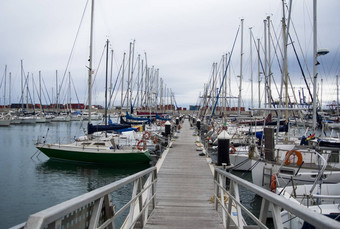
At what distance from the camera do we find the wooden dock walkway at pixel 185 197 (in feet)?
21.2

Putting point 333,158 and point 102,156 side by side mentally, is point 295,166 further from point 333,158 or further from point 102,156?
point 102,156

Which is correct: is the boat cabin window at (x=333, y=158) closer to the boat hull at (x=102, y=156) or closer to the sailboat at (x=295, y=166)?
the sailboat at (x=295, y=166)

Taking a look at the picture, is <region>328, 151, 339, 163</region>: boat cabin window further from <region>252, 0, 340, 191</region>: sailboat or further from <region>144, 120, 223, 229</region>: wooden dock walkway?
<region>144, 120, 223, 229</region>: wooden dock walkway

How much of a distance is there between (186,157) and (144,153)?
423 centimetres

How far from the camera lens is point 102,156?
21.0 metres

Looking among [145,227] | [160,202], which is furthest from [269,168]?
[145,227]

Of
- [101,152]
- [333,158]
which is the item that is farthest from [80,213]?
[101,152]

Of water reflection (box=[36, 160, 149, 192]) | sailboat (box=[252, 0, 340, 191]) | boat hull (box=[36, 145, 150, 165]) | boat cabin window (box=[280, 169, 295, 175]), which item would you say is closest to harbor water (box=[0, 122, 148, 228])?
water reflection (box=[36, 160, 149, 192])

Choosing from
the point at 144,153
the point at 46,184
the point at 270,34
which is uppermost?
the point at 270,34

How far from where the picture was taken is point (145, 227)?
6.07 metres

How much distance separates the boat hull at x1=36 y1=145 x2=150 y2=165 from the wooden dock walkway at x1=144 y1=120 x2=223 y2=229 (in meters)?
5.00

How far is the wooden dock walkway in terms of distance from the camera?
21.2 feet

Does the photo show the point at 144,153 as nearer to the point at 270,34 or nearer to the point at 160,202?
the point at 160,202

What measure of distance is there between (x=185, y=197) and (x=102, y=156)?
13.0m
